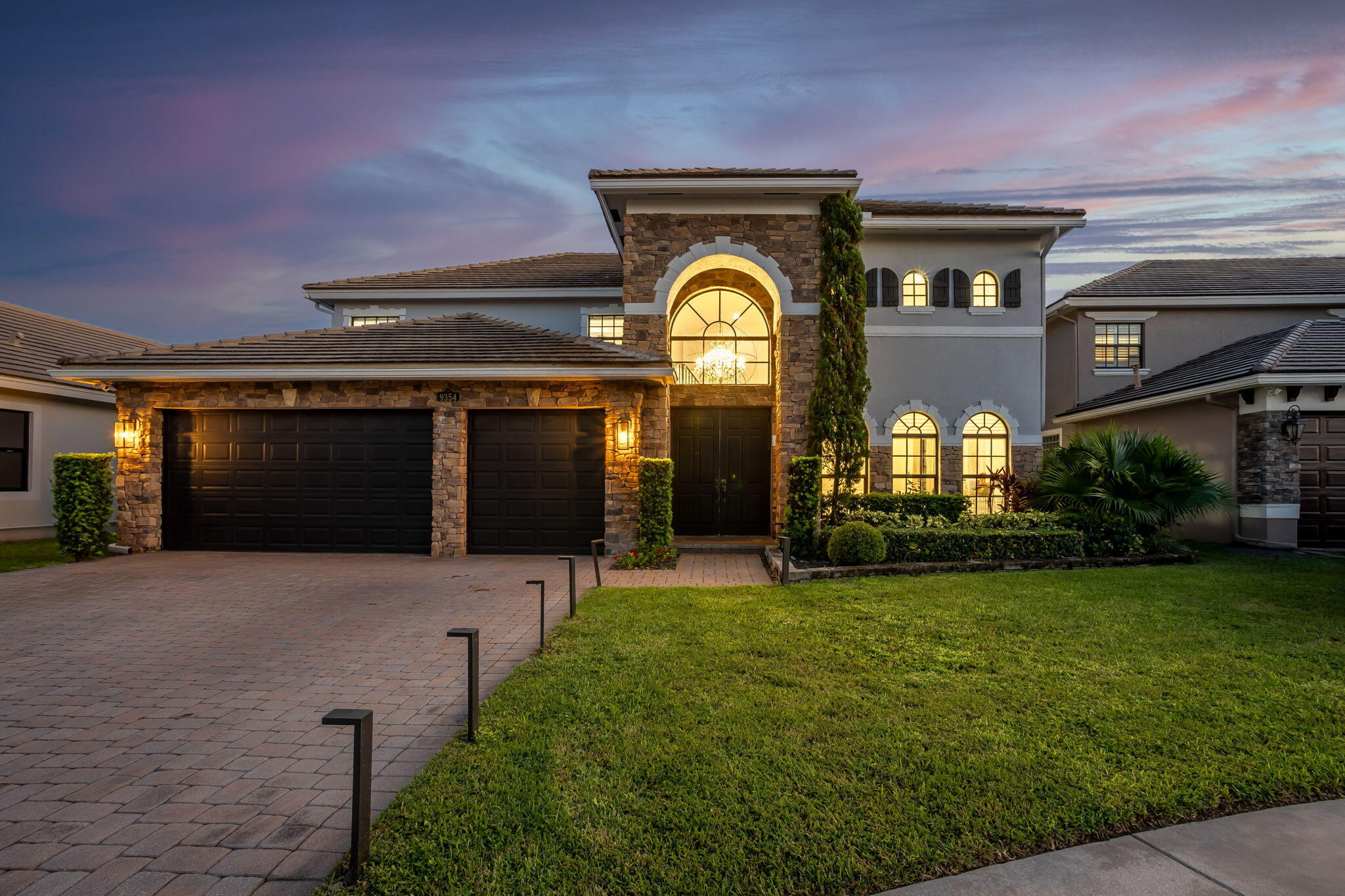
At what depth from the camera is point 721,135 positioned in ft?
57.1

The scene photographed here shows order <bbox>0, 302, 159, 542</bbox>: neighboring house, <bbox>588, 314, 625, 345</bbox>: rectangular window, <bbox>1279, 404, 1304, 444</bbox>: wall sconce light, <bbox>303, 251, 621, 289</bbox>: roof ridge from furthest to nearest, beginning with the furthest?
1. <bbox>303, 251, 621, 289</bbox>: roof ridge
2. <bbox>588, 314, 625, 345</bbox>: rectangular window
3. <bbox>0, 302, 159, 542</bbox>: neighboring house
4. <bbox>1279, 404, 1304, 444</bbox>: wall sconce light

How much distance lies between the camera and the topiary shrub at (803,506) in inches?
429

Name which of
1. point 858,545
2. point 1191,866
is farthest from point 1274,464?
point 1191,866

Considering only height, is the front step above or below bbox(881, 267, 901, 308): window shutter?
below

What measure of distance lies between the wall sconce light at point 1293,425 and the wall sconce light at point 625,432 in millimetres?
12354

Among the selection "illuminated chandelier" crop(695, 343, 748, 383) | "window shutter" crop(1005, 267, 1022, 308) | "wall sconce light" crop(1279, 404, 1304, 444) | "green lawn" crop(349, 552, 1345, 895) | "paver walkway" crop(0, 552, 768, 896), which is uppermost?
"window shutter" crop(1005, 267, 1022, 308)

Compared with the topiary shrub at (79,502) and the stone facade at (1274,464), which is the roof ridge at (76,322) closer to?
the topiary shrub at (79,502)

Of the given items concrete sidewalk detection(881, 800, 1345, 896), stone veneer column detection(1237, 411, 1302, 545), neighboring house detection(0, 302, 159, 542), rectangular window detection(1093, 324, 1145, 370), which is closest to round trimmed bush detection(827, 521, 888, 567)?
concrete sidewalk detection(881, 800, 1345, 896)

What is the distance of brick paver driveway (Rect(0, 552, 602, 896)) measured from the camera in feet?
8.71

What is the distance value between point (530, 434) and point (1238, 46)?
1391 centimetres

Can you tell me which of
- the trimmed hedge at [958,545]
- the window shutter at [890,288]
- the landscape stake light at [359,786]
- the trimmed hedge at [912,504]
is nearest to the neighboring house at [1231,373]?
the trimmed hedge at [958,545]

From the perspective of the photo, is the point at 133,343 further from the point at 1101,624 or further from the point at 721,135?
the point at 1101,624

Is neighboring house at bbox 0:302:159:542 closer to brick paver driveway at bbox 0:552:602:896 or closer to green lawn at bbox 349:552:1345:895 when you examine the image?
brick paver driveway at bbox 0:552:602:896

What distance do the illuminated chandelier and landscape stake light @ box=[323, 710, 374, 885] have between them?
11.7m
